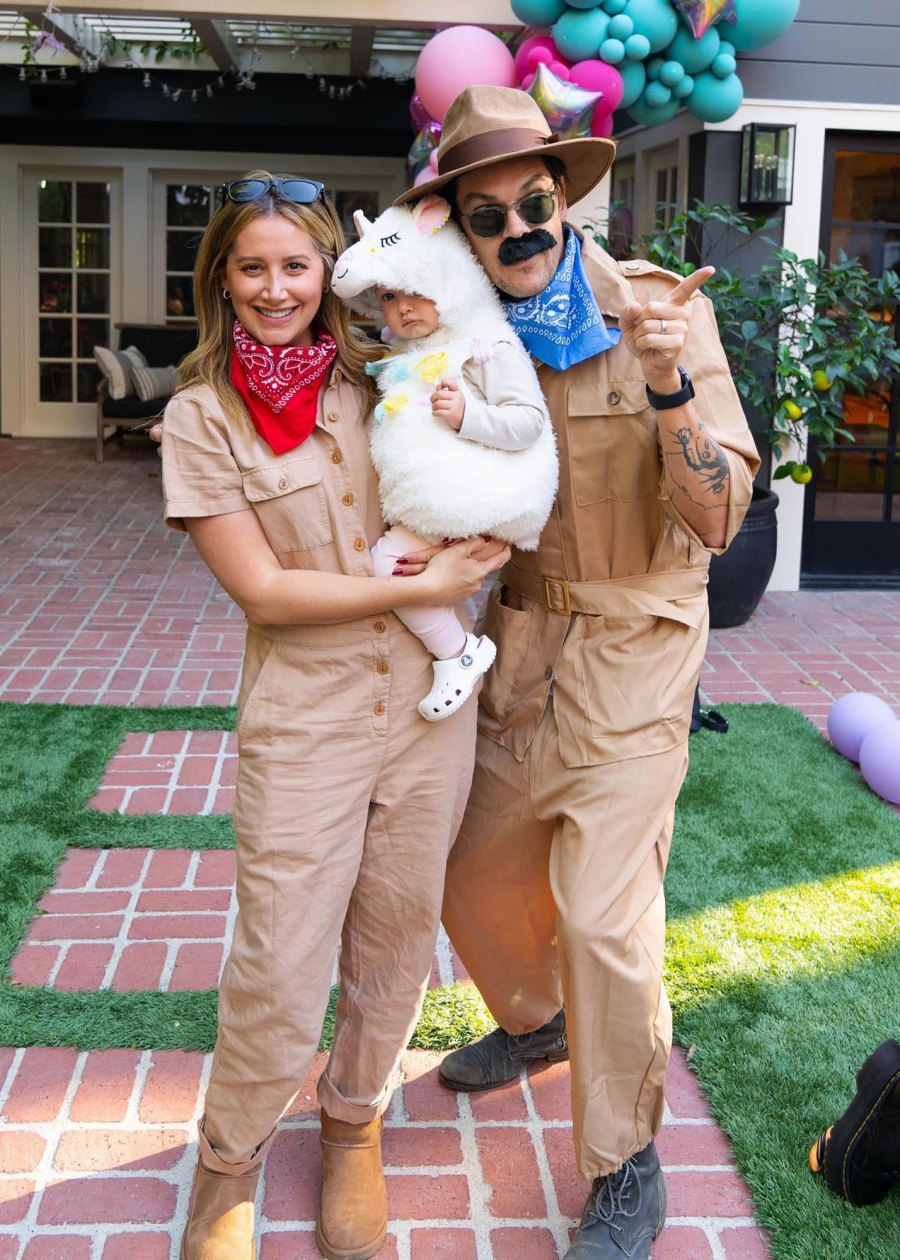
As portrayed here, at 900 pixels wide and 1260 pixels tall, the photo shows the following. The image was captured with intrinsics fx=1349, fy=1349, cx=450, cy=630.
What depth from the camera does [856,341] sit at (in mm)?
6355

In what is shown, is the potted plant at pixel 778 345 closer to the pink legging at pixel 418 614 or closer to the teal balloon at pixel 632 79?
the teal balloon at pixel 632 79

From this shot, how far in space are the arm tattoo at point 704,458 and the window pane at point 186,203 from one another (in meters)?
10.8

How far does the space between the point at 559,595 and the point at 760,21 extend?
470cm

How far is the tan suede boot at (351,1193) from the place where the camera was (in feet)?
7.54

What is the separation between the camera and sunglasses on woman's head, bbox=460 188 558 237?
218 centimetres

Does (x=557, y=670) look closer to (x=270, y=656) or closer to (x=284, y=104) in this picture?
(x=270, y=656)

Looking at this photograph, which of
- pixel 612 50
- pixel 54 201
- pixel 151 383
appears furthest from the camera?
pixel 54 201

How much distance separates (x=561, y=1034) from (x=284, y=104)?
9.73 m

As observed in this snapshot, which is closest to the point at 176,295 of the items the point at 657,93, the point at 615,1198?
the point at 657,93

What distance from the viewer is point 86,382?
40.4 ft

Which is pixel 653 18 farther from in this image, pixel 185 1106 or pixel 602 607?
pixel 185 1106

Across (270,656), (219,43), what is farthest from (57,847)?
(219,43)

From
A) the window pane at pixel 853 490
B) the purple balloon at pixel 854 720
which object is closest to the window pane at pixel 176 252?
the window pane at pixel 853 490

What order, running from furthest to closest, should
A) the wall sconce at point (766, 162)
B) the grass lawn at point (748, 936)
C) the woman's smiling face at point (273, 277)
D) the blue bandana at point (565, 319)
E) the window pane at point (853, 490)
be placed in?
the window pane at point (853, 490) → the wall sconce at point (766, 162) → the grass lawn at point (748, 936) → the blue bandana at point (565, 319) → the woman's smiling face at point (273, 277)
